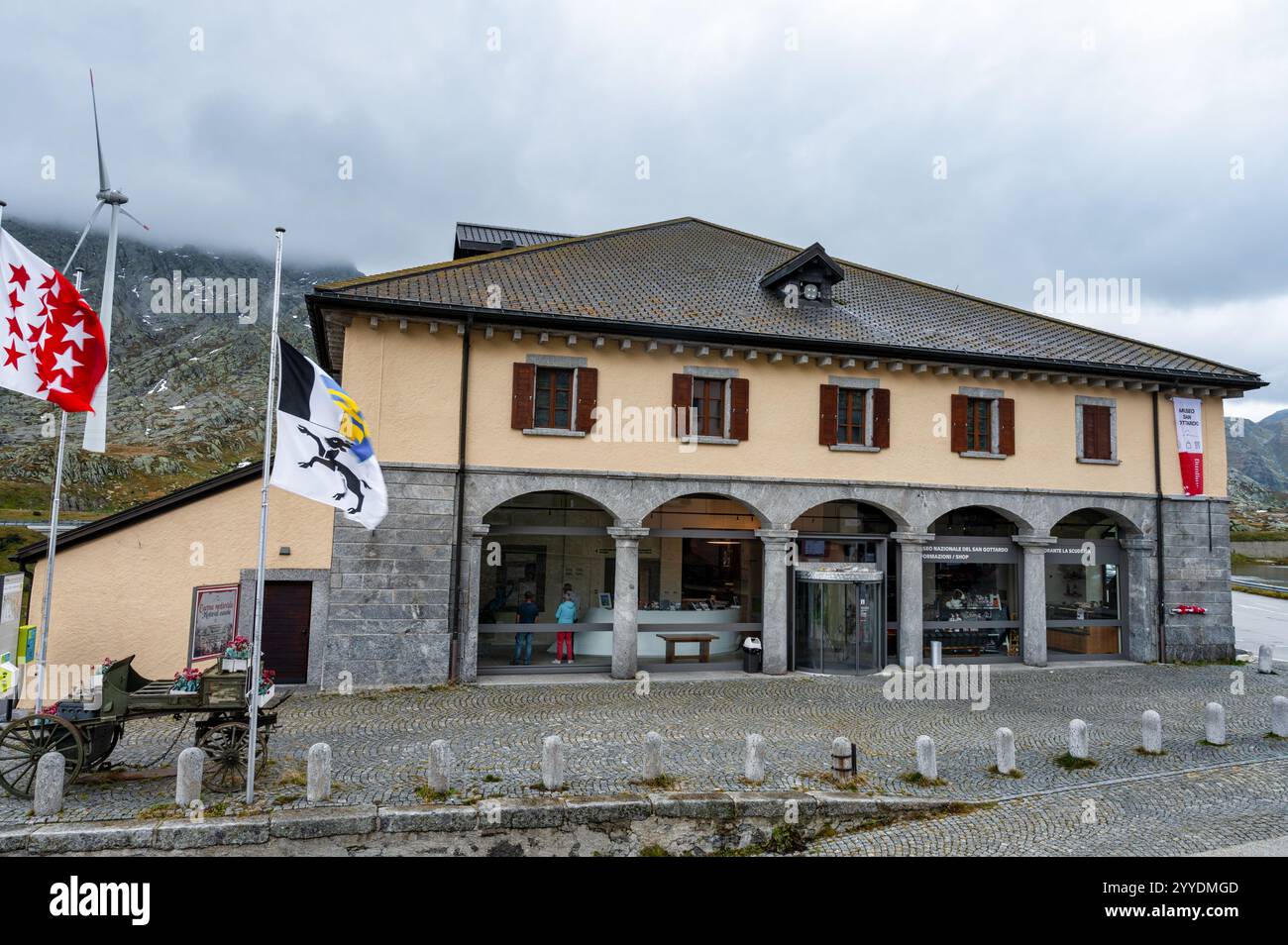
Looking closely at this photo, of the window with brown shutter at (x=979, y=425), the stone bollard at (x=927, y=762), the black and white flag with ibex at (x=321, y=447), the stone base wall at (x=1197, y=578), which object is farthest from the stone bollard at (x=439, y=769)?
the stone base wall at (x=1197, y=578)

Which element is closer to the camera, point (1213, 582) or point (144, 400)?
point (1213, 582)

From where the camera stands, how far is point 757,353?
698 inches

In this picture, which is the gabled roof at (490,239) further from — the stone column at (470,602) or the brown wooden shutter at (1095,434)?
the brown wooden shutter at (1095,434)

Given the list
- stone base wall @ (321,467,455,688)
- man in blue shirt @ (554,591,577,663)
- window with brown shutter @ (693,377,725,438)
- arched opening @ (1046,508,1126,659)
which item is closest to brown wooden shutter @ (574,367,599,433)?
window with brown shutter @ (693,377,725,438)

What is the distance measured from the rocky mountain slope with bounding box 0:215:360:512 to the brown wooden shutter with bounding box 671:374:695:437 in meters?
45.9

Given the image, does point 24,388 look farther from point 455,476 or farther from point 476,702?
point 476,702

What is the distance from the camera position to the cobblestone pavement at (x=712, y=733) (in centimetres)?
945

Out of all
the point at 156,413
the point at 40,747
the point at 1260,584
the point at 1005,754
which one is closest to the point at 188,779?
the point at 40,747

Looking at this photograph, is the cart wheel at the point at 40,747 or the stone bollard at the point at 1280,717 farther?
the stone bollard at the point at 1280,717

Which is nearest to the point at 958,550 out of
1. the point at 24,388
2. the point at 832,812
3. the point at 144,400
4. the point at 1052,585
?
the point at 1052,585

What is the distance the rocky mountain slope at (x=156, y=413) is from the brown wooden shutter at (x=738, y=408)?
46.8 meters

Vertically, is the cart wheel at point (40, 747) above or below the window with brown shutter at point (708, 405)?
below

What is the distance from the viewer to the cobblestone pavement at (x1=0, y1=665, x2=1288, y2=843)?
372 inches

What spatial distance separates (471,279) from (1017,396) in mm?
15060
